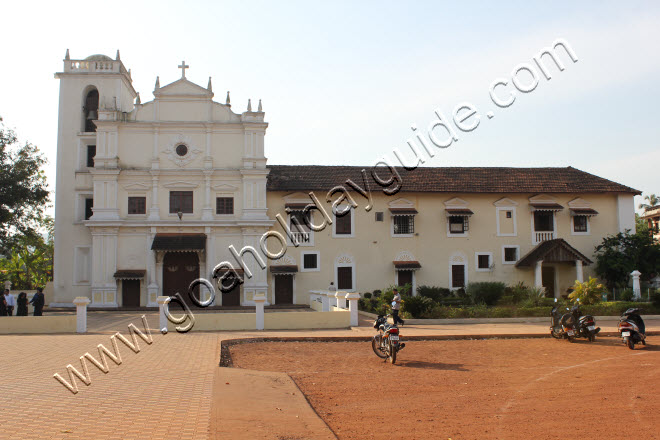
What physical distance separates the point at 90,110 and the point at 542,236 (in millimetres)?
25286

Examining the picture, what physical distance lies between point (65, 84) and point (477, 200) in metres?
23.0

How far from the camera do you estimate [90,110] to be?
1252 inches

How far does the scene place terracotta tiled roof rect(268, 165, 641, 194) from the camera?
31.0 m

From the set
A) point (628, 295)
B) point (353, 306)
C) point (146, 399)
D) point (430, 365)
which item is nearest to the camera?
point (146, 399)

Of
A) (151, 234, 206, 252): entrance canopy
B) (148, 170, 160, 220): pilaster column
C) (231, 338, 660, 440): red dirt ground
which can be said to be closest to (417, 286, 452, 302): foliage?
(151, 234, 206, 252): entrance canopy

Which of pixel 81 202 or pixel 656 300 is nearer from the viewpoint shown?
pixel 656 300

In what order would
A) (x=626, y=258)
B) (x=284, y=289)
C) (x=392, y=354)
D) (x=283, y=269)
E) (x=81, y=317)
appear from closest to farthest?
(x=392, y=354)
(x=81, y=317)
(x=283, y=269)
(x=626, y=258)
(x=284, y=289)

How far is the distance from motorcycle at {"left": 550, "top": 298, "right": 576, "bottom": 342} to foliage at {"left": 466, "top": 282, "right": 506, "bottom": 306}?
1224cm

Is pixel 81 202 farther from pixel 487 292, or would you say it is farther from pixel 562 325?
pixel 562 325

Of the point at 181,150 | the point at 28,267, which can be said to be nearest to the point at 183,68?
the point at 181,150

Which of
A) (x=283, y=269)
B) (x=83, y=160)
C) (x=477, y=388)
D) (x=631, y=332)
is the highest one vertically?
(x=83, y=160)

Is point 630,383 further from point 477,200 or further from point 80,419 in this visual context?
point 477,200

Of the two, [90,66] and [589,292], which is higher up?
[90,66]

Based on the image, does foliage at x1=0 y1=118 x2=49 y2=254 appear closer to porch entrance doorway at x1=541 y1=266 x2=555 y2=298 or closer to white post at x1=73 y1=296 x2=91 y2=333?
white post at x1=73 y1=296 x2=91 y2=333
